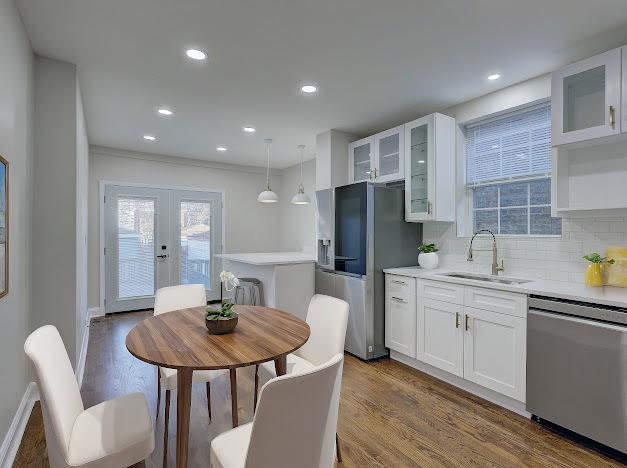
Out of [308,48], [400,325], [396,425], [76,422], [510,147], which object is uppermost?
[308,48]

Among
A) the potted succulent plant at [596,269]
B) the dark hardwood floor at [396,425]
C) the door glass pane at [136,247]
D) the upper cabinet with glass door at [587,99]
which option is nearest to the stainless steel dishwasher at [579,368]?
the dark hardwood floor at [396,425]

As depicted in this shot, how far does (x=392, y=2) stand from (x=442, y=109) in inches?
74.2

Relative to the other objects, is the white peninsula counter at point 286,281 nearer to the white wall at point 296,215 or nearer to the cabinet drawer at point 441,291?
the cabinet drawer at point 441,291

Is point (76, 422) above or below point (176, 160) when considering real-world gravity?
below

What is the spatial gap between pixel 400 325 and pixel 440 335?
0.46 metres

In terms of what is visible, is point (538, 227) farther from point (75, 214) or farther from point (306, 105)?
point (75, 214)

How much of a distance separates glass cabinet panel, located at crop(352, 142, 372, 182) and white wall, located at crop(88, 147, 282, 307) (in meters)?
2.85

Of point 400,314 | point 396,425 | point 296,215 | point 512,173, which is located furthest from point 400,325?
point 296,215

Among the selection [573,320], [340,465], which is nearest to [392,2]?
[573,320]

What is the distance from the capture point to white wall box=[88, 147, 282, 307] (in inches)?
201

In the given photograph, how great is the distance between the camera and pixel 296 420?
1008 mm

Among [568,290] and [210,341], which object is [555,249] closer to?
[568,290]

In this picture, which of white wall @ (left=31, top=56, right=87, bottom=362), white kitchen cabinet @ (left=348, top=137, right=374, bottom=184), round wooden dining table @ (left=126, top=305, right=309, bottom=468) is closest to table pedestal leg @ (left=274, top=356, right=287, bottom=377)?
round wooden dining table @ (left=126, top=305, right=309, bottom=468)

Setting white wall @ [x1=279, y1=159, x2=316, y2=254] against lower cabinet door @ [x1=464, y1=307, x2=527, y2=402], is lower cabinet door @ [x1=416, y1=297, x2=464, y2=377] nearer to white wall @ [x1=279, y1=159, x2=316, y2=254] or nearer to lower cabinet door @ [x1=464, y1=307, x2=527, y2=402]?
lower cabinet door @ [x1=464, y1=307, x2=527, y2=402]
